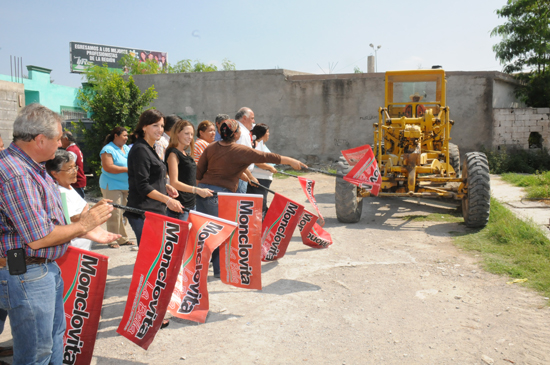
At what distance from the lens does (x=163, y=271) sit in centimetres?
325

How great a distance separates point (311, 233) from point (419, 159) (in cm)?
262

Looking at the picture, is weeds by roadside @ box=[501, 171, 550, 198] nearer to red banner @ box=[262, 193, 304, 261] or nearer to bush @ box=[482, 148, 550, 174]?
bush @ box=[482, 148, 550, 174]

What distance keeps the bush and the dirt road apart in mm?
9417

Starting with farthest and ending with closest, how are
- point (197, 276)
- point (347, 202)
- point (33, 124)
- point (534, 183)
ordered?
point (534, 183) < point (347, 202) < point (197, 276) < point (33, 124)

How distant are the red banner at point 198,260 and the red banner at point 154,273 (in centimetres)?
39

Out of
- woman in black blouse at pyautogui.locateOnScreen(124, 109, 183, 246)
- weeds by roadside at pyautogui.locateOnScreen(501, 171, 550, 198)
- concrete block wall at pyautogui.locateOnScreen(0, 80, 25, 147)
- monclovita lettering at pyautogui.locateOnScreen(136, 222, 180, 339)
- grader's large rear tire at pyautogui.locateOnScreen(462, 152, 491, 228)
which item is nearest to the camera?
monclovita lettering at pyautogui.locateOnScreen(136, 222, 180, 339)

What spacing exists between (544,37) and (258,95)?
35.3 ft

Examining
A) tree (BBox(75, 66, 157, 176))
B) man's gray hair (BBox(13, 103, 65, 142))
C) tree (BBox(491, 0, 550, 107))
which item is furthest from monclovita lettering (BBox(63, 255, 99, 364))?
tree (BBox(491, 0, 550, 107))

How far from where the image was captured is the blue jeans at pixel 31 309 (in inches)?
85.0

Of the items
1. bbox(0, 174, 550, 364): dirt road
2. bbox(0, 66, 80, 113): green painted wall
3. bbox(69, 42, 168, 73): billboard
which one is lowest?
bbox(0, 174, 550, 364): dirt road

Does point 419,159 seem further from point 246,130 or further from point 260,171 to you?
point 246,130

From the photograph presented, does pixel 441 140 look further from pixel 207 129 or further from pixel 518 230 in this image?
pixel 207 129

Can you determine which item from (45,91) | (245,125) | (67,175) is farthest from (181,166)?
(45,91)

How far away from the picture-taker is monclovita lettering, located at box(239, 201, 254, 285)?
4090 millimetres
